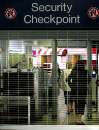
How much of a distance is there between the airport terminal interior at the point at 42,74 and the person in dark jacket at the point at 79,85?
0.15 ft

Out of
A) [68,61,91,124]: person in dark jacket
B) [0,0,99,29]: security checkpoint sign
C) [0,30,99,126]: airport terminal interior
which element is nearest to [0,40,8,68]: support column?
[0,30,99,126]: airport terminal interior

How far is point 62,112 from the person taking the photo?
11.6 m

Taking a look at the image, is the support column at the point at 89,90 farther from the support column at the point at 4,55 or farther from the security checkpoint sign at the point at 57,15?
the support column at the point at 4,55

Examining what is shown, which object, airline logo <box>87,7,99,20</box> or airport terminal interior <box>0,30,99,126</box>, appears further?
airport terminal interior <box>0,30,99,126</box>

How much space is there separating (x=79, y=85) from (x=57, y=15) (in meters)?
1.50

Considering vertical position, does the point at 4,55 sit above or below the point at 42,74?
above

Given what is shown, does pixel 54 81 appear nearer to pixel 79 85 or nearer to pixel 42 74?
pixel 42 74

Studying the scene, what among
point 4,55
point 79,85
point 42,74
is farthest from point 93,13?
point 4,55

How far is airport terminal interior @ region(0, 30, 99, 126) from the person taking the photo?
37.8ft

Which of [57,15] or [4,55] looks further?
[4,55]

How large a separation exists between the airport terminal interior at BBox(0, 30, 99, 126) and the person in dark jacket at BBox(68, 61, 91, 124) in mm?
46

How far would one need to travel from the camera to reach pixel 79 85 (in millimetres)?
11570

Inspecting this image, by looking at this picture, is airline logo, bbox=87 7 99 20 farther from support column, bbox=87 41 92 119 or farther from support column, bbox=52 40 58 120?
support column, bbox=52 40 58 120

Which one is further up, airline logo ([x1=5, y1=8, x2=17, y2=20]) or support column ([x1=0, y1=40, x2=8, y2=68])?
airline logo ([x1=5, y1=8, x2=17, y2=20])
